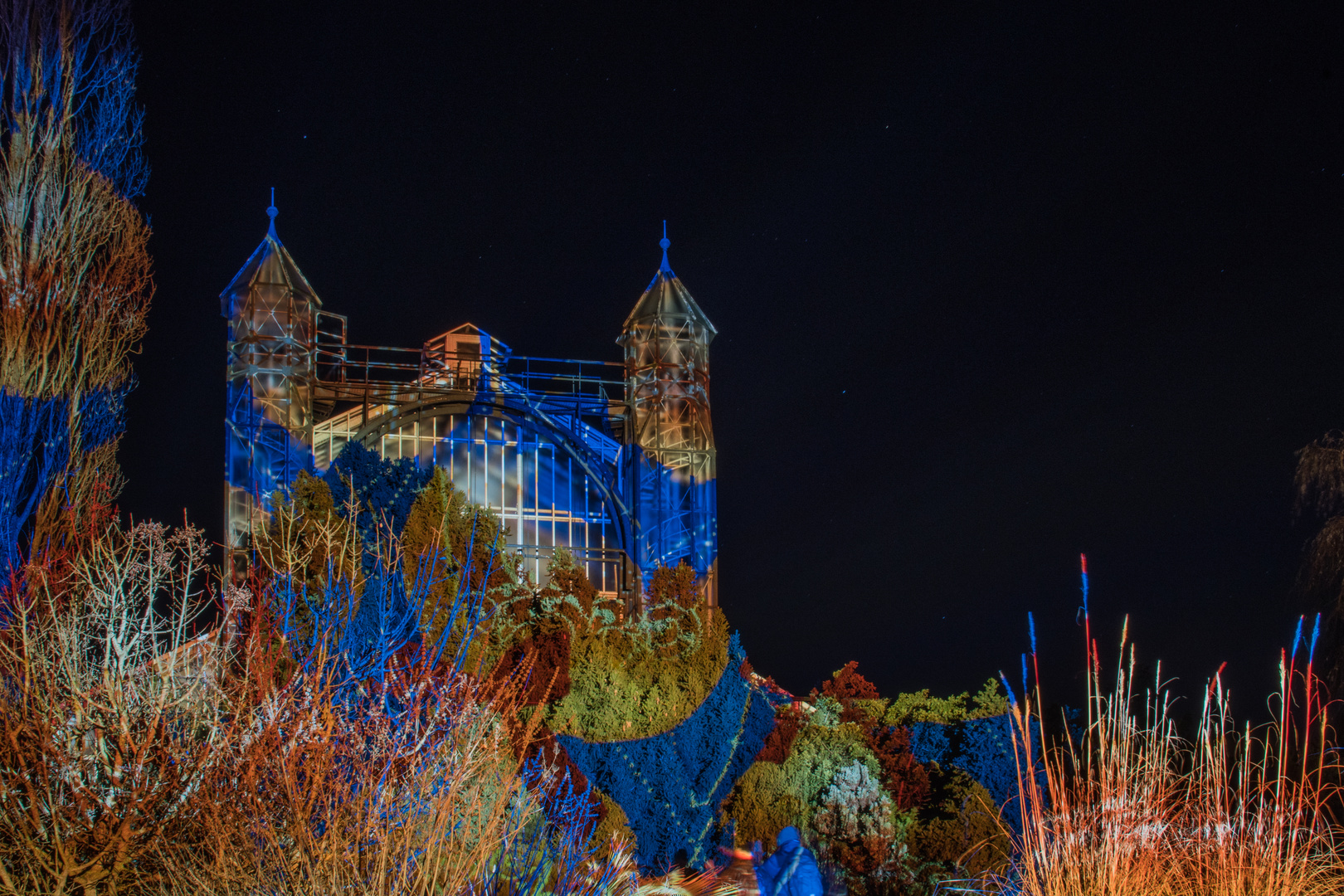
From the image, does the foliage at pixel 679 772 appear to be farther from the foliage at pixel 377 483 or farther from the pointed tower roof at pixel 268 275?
the pointed tower roof at pixel 268 275

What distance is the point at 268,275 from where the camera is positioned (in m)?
16.7

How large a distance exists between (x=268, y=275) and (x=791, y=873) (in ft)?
41.7

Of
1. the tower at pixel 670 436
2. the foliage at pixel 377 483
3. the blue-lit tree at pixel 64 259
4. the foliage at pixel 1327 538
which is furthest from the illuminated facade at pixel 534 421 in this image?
the foliage at pixel 1327 538

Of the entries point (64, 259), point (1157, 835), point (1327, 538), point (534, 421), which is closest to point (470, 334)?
point (534, 421)

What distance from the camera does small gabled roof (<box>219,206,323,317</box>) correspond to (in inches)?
658

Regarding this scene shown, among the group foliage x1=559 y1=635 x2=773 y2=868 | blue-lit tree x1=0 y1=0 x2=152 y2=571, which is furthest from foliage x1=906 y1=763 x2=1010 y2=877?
blue-lit tree x1=0 y1=0 x2=152 y2=571

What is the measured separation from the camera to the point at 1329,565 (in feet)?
36.2

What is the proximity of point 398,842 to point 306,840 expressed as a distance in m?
0.39

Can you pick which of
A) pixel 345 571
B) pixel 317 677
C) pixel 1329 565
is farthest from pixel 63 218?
pixel 1329 565

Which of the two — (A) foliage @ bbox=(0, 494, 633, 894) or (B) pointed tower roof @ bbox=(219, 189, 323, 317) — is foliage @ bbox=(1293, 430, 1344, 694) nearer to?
(A) foliage @ bbox=(0, 494, 633, 894)

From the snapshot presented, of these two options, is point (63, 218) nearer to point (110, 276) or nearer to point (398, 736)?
point (110, 276)

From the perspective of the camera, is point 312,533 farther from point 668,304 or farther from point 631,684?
point 668,304

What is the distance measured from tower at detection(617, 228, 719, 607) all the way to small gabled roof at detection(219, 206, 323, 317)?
205 inches

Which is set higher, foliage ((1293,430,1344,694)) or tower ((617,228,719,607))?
tower ((617,228,719,607))
